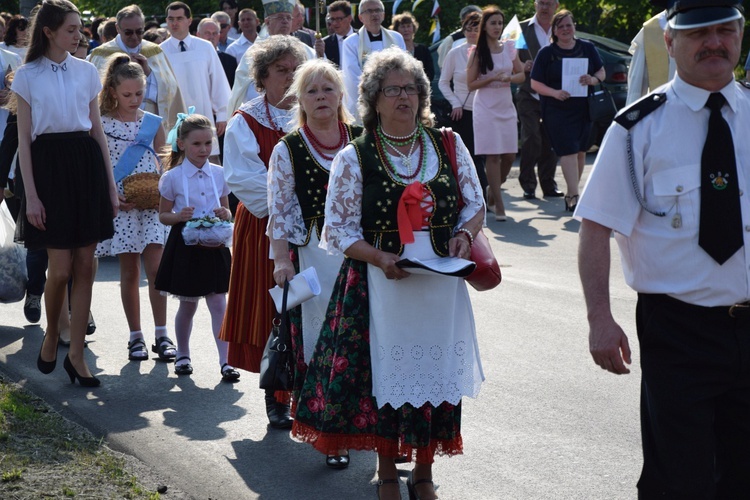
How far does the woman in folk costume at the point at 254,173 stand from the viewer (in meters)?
6.27

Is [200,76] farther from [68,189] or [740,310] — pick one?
[740,310]

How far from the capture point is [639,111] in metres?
3.84

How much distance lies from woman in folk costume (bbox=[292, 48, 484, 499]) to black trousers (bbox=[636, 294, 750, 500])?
1.26 metres

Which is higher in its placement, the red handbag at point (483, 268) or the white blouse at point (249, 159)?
the white blouse at point (249, 159)

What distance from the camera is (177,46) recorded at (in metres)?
12.1

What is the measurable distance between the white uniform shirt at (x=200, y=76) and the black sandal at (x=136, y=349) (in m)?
4.29

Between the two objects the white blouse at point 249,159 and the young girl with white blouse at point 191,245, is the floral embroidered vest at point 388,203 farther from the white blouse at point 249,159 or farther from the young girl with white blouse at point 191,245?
the young girl with white blouse at point 191,245

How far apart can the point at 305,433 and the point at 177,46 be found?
24.9 ft

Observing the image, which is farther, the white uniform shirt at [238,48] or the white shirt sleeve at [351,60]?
the white uniform shirt at [238,48]

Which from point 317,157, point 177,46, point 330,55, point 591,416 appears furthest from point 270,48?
point 330,55

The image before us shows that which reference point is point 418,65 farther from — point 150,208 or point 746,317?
point 150,208

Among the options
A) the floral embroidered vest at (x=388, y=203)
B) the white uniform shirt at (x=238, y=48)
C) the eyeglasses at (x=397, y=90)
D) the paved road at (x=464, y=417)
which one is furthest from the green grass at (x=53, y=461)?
the white uniform shirt at (x=238, y=48)

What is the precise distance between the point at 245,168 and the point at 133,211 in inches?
82.6

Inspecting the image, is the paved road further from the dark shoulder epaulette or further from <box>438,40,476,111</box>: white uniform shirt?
<box>438,40,476,111</box>: white uniform shirt
